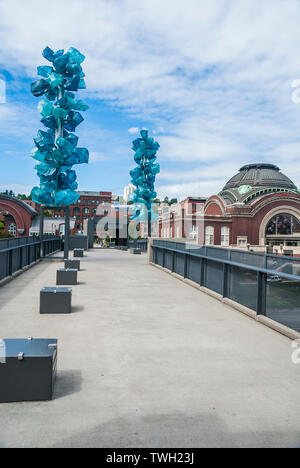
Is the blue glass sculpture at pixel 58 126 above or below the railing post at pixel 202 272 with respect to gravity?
Answer: above

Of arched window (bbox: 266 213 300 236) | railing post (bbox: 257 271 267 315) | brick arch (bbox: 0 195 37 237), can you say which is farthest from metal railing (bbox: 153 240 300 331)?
brick arch (bbox: 0 195 37 237)

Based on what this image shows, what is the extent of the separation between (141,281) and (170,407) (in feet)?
41.5

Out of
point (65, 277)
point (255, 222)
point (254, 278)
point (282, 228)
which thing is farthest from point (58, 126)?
point (282, 228)

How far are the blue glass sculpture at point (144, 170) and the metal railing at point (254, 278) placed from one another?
149 ft

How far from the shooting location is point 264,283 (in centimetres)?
965

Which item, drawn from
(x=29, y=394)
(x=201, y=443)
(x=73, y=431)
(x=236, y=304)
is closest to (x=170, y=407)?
(x=201, y=443)

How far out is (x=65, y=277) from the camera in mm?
15492

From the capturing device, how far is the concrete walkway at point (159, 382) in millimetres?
4227

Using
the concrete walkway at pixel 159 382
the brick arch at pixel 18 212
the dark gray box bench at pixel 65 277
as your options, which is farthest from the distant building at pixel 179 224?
the concrete walkway at pixel 159 382

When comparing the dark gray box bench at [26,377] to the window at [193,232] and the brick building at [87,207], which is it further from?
the brick building at [87,207]

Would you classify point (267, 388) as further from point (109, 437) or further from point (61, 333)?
point (61, 333)

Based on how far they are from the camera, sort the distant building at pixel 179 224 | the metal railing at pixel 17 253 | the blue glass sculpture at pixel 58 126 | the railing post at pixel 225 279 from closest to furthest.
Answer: the railing post at pixel 225 279 < the metal railing at pixel 17 253 < the blue glass sculpture at pixel 58 126 < the distant building at pixel 179 224

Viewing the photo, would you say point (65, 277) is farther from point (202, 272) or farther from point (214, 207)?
point (214, 207)

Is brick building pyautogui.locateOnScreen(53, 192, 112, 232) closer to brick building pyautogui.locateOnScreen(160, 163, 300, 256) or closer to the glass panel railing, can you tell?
brick building pyautogui.locateOnScreen(160, 163, 300, 256)
